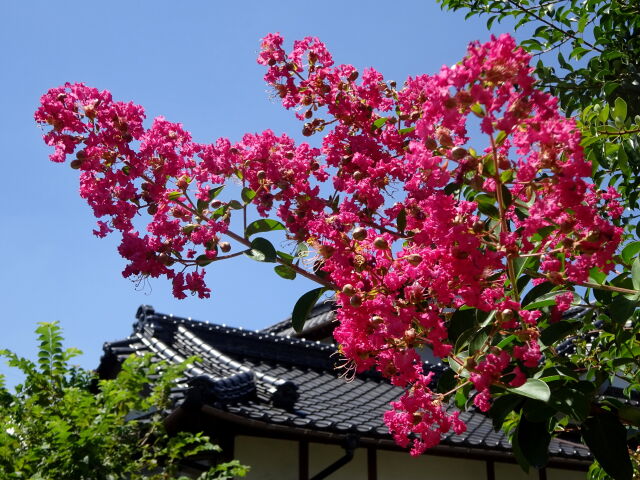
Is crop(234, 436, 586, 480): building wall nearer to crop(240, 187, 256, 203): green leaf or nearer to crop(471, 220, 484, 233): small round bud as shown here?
crop(240, 187, 256, 203): green leaf

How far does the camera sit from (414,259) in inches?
59.5

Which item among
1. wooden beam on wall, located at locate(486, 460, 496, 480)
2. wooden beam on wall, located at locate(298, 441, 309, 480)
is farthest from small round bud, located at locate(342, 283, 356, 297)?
wooden beam on wall, located at locate(486, 460, 496, 480)

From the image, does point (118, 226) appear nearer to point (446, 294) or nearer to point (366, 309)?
point (366, 309)

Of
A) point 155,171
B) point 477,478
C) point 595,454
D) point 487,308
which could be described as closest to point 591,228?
point 487,308

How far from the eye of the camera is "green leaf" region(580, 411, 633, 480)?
5.58ft

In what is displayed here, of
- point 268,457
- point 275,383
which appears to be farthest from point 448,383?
point 275,383

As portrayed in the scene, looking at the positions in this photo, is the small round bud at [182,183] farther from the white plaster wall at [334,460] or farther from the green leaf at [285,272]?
the white plaster wall at [334,460]

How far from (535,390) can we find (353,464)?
16.0 ft

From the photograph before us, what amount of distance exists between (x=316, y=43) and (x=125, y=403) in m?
2.54

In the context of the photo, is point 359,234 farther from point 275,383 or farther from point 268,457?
point 275,383

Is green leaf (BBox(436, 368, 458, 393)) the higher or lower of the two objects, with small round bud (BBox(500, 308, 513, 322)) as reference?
Result: lower

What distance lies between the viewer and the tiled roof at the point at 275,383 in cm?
531

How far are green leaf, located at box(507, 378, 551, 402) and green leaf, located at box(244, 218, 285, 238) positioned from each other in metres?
0.79

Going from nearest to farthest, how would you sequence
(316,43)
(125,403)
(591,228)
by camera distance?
(591,228)
(316,43)
(125,403)
